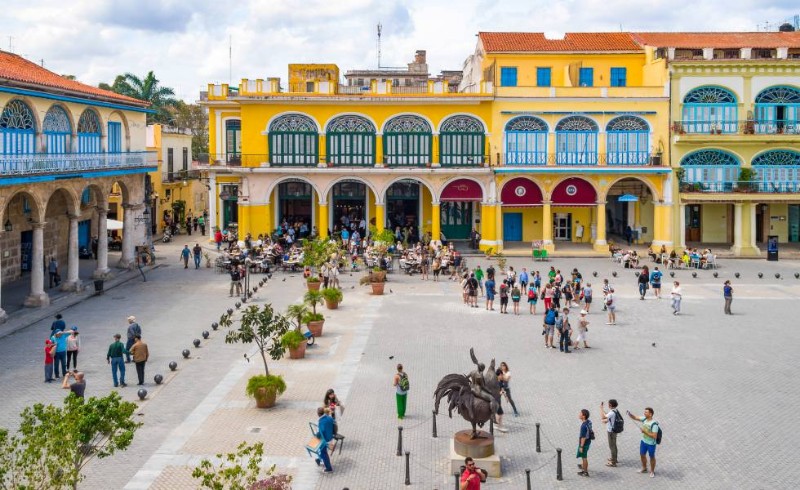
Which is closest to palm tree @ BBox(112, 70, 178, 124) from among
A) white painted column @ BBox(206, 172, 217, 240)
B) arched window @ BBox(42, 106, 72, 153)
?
white painted column @ BBox(206, 172, 217, 240)

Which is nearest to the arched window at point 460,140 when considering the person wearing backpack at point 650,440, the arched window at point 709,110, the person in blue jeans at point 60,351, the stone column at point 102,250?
the arched window at point 709,110

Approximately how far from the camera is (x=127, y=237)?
41750 mm

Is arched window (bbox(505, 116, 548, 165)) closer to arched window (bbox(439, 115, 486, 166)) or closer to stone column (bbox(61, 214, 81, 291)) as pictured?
arched window (bbox(439, 115, 486, 166))

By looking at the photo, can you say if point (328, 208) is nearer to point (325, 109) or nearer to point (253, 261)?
point (325, 109)

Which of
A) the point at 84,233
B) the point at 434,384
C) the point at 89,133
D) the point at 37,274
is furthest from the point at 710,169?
the point at 37,274

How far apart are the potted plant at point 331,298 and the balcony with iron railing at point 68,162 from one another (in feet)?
36.1

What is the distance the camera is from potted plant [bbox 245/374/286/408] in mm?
19531

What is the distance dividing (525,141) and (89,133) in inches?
885

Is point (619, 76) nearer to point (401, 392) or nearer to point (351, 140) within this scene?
point (351, 140)

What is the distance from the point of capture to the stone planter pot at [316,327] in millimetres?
26625

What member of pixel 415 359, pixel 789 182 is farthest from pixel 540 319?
pixel 789 182

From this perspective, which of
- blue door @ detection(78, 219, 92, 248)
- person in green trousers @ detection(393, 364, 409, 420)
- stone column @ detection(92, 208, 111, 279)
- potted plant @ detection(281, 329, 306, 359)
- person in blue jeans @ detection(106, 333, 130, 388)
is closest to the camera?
person in green trousers @ detection(393, 364, 409, 420)

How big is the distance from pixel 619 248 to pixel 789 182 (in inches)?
381

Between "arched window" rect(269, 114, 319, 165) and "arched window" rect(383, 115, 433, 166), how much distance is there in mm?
3933
